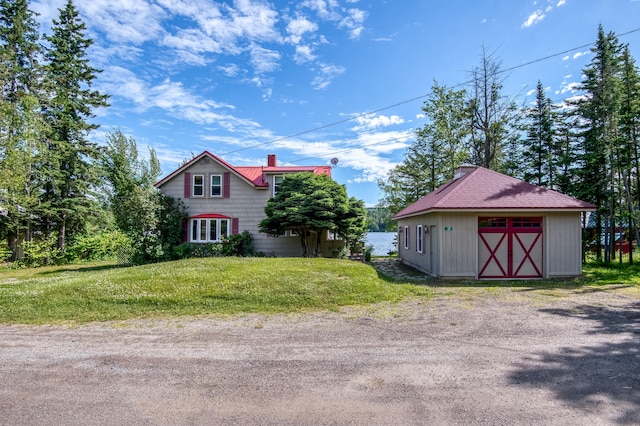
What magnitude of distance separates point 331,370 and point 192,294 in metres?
5.73

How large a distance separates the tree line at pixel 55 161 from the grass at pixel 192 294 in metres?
7.74

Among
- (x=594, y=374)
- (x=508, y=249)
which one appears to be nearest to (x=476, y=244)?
(x=508, y=249)

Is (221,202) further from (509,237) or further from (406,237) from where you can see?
(509,237)

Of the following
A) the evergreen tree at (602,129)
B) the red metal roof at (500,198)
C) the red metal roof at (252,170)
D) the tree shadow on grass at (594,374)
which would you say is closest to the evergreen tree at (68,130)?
the red metal roof at (252,170)

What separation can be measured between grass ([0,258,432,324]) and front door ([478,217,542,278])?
3790 millimetres

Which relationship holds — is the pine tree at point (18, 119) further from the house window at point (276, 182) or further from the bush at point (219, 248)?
the house window at point (276, 182)

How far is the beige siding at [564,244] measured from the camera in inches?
495

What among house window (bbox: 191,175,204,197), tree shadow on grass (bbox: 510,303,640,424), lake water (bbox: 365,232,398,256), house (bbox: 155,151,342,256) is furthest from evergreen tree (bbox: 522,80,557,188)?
house window (bbox: 191,175,204,197)

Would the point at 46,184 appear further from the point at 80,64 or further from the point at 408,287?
the point at 408,287

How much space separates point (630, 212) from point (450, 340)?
15.9 meters

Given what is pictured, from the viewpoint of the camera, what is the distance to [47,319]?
7.41 metres

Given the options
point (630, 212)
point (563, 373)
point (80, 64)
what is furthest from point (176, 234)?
point (630, 212)

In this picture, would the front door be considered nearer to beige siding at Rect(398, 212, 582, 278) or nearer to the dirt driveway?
beige siding at Rect(398, 212, 582, 278)

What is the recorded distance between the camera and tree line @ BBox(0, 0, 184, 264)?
56.7 ft
